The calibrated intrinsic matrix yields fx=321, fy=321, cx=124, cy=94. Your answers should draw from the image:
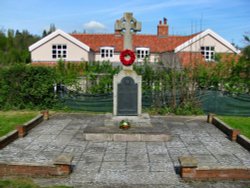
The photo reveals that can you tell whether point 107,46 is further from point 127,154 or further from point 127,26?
point 127,154

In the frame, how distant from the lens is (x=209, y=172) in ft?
22.5

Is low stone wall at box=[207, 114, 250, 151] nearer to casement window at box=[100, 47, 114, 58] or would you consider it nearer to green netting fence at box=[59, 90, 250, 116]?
→ green netting fence at box=[59, 90, 250, 116]

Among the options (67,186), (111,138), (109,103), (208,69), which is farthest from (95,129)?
(208,69)

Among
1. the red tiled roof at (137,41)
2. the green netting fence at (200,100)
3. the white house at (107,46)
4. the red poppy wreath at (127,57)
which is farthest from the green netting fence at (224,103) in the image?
the red tiled roof at (137,41)

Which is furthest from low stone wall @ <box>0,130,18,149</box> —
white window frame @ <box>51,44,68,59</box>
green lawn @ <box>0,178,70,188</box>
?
white window frame @ <box>51,44,68,59</box>

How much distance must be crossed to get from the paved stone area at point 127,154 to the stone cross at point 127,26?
359 cm

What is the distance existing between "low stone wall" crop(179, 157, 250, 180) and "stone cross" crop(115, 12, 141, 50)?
19.3 feet

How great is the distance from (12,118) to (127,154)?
6883mm

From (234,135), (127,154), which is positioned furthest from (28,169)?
(234,135)

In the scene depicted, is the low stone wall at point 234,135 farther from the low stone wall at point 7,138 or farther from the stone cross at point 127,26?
the low stone wall at point 7,138

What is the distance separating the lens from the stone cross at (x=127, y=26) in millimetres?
11680

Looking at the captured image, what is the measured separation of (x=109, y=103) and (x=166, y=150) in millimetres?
6962

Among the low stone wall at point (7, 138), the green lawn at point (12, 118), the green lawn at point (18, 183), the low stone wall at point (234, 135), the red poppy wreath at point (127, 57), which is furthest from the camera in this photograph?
the green lawn at point (12, 118)

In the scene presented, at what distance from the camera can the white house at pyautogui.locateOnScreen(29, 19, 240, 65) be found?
3375 centimetres
